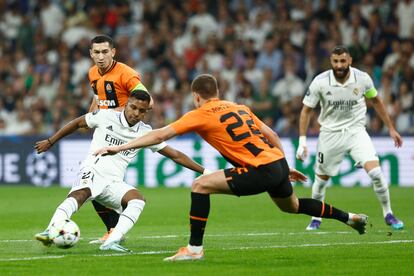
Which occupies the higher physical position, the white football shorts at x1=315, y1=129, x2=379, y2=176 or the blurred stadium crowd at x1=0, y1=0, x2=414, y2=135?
the blurred stadium crowd at x1=0, y1=0, x2=414, y2=135

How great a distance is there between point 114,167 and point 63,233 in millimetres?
1250

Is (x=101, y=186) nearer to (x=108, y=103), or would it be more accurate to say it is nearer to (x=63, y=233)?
(x=63, y=233)

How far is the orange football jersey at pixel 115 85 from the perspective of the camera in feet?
40.7

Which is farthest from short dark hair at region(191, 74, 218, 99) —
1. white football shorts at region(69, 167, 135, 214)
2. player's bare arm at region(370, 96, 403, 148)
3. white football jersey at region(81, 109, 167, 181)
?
player's bare arm at region(370, 96, 403, 148)

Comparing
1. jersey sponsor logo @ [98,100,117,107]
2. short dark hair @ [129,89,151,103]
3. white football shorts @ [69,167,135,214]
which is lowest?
white football shorts @ [69,167,135,214]

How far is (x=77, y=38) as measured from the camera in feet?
88.7

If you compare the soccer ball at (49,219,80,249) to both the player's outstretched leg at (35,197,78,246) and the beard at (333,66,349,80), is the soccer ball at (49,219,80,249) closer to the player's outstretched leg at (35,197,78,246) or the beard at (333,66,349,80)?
the player's outstretched leg at (35,197,78,246)

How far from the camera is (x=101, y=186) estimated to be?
1120cm

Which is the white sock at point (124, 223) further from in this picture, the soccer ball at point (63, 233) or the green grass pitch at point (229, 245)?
the soccer ball at point (63, 233)

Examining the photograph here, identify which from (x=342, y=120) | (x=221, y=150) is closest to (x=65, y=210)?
(x=221, y=150)

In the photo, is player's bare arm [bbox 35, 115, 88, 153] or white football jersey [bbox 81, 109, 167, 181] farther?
player's bare arm [bbox 35, 115, 88, 153]

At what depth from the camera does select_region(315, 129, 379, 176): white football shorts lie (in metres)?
14.0

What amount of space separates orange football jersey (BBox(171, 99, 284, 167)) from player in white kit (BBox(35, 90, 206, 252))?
985mm

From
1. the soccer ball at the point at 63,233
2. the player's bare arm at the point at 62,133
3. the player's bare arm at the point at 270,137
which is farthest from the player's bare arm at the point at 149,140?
the player's bare arm at the point at 62,133
